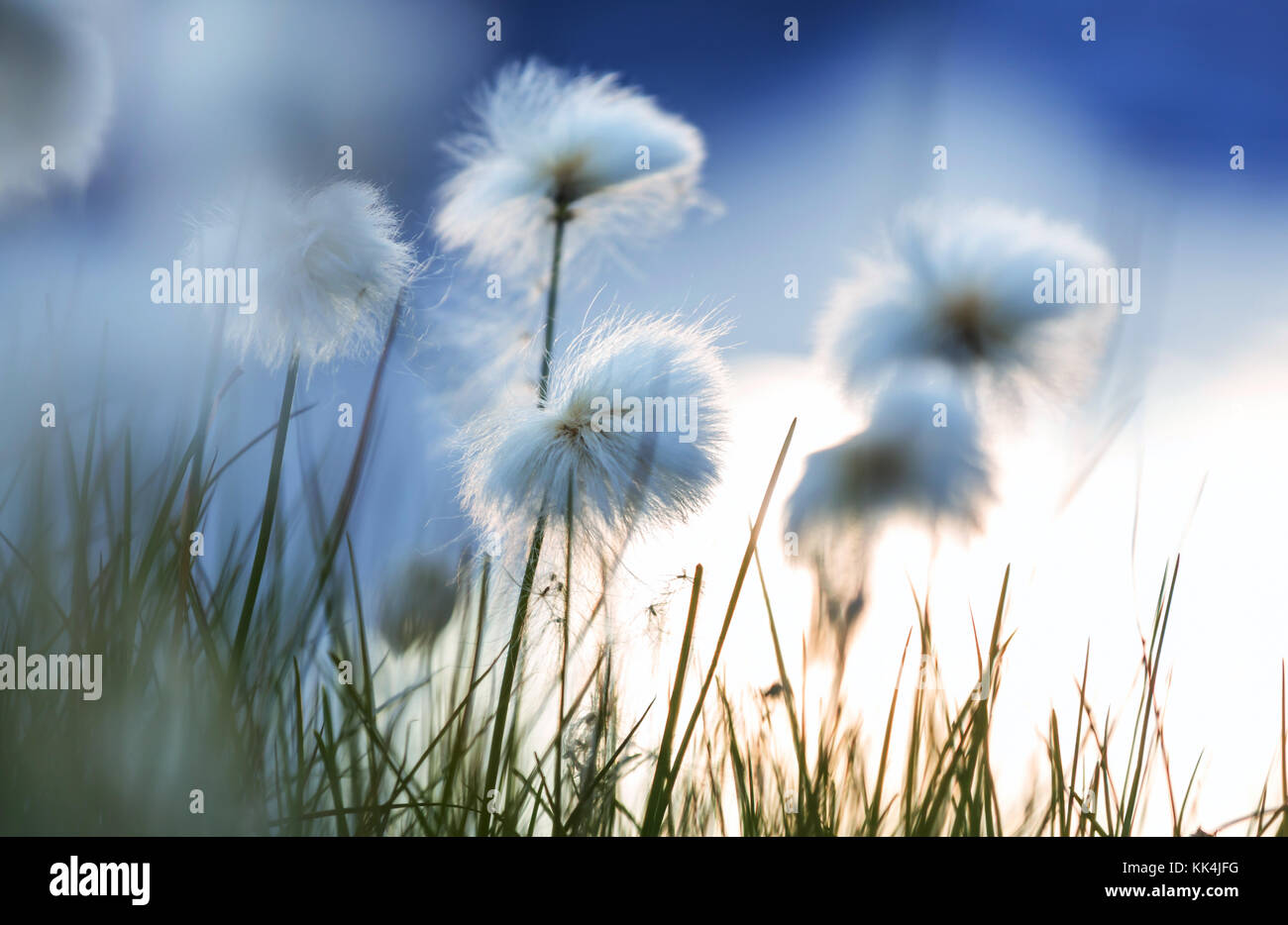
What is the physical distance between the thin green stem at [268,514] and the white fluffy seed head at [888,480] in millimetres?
674

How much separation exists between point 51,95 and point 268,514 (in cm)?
65

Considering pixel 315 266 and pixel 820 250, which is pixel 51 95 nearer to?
pixel 315 266

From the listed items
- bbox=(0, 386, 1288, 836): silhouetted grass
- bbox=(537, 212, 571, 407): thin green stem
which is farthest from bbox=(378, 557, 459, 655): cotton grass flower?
bbox=(537, 212, 571, 407): thin green stem

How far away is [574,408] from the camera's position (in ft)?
2.89

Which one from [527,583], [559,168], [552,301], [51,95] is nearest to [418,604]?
[527,583]

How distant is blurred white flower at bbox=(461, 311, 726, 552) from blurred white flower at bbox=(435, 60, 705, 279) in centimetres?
15

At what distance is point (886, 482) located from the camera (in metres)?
0.97

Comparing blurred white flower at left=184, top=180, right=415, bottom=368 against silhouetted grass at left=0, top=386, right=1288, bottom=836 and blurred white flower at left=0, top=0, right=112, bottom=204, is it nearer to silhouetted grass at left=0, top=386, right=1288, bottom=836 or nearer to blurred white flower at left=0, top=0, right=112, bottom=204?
silhouetted grass at left=0, top=386, right=1288, bottom=836

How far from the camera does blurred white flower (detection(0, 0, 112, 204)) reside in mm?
942

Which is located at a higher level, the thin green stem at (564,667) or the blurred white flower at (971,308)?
the blurred white flower at (971,308)

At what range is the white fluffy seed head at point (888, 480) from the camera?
0.94 meters

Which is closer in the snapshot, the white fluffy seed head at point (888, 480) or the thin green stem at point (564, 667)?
the thin green stem at point (564, 667)

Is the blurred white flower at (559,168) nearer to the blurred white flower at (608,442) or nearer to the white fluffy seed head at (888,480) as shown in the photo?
the blurred white flower at (608,442)

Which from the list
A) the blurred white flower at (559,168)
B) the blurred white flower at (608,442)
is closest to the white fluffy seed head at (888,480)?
the blurred white flower at (608,442)
